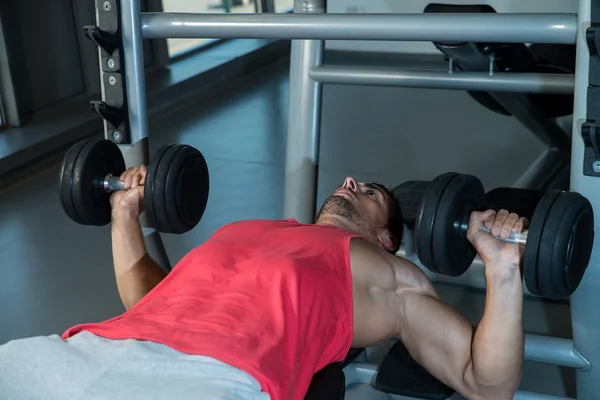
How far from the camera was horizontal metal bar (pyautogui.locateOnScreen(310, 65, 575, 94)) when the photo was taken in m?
1.98

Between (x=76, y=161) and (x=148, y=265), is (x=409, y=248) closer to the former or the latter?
(x=148, y=265)

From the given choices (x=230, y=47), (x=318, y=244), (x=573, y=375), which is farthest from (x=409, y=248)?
(x=230, y=47)

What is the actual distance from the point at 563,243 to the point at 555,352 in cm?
55

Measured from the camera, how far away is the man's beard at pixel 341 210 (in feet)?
5.63

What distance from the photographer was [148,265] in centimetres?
176

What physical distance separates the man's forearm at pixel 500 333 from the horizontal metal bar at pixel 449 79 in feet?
2.53

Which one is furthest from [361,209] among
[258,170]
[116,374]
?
[258,170]

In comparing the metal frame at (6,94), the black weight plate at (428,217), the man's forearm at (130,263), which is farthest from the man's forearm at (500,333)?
the metal frame at (6,94)

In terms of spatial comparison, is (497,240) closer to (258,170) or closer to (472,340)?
(472,340)

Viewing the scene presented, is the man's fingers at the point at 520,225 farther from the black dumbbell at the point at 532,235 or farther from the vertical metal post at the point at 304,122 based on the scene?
the vertical metal post at the point at 304,122

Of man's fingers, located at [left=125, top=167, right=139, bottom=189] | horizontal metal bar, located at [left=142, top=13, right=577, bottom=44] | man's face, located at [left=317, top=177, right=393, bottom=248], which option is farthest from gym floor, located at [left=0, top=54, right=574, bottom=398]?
horizontal metal bar, located at [left=142, top=13, right=577, bottom=44]

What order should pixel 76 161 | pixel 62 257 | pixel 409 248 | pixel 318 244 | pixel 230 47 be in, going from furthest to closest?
pixel 230 47 < pixel 62 257 < pixel 409 248 < pixel 76 161 < pixel 318 244

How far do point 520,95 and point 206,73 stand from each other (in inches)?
112

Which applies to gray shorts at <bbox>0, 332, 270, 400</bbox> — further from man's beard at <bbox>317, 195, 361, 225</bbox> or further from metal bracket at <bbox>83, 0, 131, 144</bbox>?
metal bracket at <bbox>83, 0, 131, 144</bbox>
